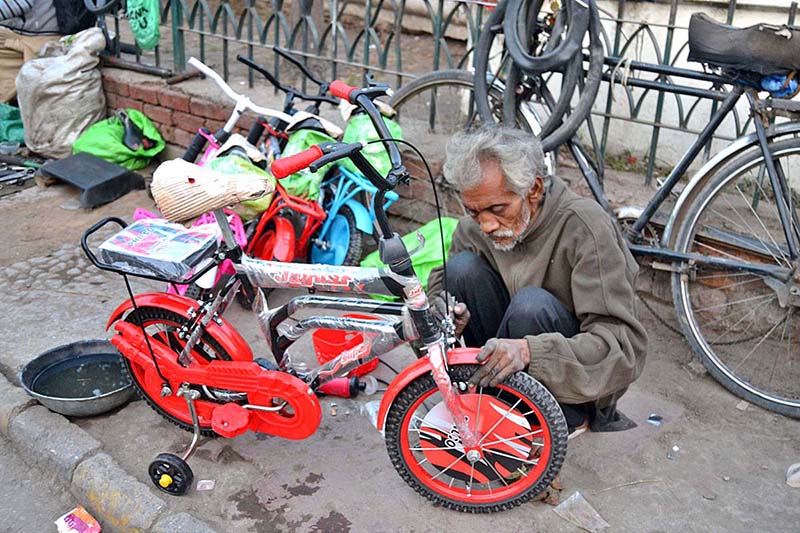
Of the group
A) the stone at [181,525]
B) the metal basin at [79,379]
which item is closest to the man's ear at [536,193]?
the stone at [181,525]

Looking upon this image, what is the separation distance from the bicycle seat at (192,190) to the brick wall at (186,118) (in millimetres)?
2019

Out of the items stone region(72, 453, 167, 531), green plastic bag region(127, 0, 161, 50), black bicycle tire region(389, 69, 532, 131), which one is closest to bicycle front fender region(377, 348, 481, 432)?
stone region(72, 453, 167, 531)

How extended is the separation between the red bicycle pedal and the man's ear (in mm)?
1265

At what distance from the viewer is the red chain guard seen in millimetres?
2838

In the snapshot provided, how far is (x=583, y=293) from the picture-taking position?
2615 millimetres

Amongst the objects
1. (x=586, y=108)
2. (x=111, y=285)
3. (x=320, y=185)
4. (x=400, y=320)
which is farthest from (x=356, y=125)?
(x=400, y=320)

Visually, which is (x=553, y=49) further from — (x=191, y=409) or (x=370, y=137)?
(x=191, y=409)

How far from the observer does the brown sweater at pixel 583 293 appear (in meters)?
2.53

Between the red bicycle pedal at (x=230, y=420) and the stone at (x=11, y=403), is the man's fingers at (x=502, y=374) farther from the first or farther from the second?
the stone at (x=11, y=403)

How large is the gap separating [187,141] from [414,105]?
1.71 m

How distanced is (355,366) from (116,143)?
3.36 metres

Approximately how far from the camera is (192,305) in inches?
118

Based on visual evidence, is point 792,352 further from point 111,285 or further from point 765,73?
point 111,285

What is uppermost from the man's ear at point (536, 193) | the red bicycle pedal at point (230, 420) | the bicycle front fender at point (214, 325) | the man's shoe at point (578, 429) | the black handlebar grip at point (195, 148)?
the man's ear at point (536, 193)
